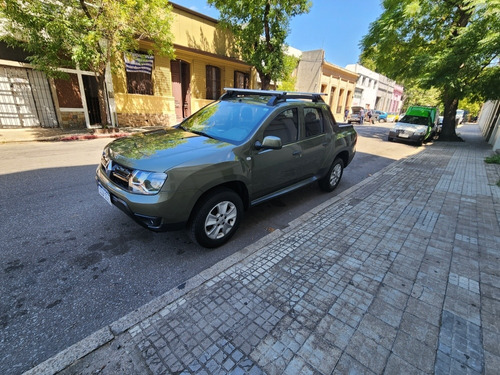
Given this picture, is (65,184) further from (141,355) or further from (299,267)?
(299,267)

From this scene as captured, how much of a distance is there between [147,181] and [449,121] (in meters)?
19.2

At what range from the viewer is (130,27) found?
372 inches

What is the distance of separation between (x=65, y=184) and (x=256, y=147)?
4.12m

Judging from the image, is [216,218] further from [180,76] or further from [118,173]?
[180,76]

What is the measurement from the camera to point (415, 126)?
13.4 metres

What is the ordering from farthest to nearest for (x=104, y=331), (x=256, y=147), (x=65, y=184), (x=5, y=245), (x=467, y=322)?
1. (x=65, y=184)
2. (x=256, y=147)
3. (x=5, y=245)
4. (x=467, y=322)
5. (x=104, y=331)

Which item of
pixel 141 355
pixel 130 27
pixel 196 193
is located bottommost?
pixel 141 355

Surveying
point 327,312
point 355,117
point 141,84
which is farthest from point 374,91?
point 327,312

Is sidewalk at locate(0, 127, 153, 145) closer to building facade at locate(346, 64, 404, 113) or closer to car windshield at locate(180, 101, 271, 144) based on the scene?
car windshield at locate(180, 101, 271, 144)

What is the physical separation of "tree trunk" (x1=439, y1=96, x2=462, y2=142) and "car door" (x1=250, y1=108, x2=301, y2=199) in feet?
53.6

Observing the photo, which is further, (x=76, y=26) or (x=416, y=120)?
(x=416, y=120)

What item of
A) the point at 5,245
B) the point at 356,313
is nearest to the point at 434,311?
the point at 356,313

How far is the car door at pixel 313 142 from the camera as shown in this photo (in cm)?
415

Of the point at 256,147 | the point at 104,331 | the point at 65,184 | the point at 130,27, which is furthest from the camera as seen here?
the point at 130,27
